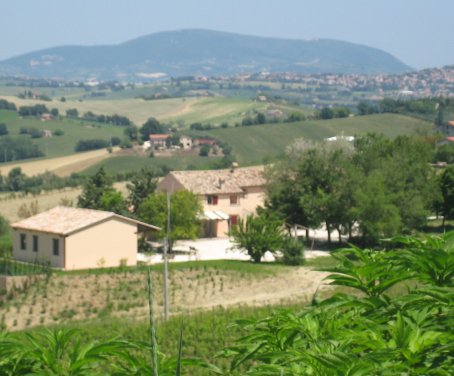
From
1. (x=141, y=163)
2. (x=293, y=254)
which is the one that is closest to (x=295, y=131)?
(x=141, y=163)

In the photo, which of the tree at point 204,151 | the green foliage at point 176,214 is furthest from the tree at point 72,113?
the green foliage at point 176,214

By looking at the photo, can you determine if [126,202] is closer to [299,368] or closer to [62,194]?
[62,194]

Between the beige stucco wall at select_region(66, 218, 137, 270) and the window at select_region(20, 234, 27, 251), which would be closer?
the beige stucco wall at select_region(66, 218, 137, 270)

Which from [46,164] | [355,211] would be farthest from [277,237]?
[46,164]

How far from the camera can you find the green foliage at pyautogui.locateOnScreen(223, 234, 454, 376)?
4246 mm

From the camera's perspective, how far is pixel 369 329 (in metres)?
4.71

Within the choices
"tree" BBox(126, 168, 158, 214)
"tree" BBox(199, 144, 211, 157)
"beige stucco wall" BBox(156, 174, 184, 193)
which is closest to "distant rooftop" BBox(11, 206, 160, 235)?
"tree" BBox(126, 168, 158, 214)

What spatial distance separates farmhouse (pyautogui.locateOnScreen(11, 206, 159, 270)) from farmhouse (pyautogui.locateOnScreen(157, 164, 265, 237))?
10665 millimetres

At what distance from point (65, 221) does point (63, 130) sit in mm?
105703

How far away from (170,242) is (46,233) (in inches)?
283

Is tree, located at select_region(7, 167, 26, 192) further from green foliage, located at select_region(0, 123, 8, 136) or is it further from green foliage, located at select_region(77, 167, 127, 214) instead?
green foliage, located at select_region(0, 123, 8, 136)

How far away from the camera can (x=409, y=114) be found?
11925 centimetres

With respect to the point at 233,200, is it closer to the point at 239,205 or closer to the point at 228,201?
the point at 228,201

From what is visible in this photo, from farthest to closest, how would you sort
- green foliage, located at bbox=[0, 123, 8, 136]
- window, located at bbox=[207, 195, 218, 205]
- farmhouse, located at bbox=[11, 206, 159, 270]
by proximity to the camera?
green foliage, located at bbox=[0, 123, 8, 136] < window, located at bbox=[207, 195, 218, 205] < farmhouse, located at bbox=[11, 206, 159, 270]
